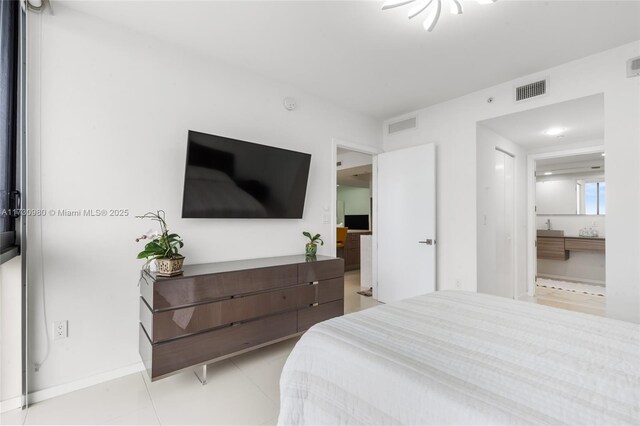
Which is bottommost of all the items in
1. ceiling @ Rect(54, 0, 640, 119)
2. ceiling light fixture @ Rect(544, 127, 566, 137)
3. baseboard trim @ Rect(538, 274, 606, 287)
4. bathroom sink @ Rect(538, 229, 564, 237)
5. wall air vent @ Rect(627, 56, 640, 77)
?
baseboard trim @ Rect(538, 274, 606, 287)

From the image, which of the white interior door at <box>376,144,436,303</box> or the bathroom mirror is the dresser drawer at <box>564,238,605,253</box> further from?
the white interior door at <box>376,144,436,303</box>

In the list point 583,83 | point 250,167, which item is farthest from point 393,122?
point 250,167

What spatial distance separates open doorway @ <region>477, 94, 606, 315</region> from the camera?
3357mm

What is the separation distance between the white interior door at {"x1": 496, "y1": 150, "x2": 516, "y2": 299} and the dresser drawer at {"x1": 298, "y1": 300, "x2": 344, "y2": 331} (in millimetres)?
2015

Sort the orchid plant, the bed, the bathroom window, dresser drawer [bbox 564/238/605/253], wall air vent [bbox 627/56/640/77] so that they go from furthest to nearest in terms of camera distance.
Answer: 1. the bathroom window
2. dresser drawer [bbox 564/238/605/253]
3. wall air vent [bbox 627/56/640/77]
4. the orchid plant
5. the bed

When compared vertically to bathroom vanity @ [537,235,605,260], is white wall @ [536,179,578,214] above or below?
above

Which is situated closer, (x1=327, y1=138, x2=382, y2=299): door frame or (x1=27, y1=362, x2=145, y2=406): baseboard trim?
(x1=27, y1=362, x2=145, y2=406): baseboard trim

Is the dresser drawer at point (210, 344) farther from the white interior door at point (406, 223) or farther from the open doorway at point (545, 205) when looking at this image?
the open doorway at point (545, 205)

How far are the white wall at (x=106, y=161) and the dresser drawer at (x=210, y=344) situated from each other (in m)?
0.40

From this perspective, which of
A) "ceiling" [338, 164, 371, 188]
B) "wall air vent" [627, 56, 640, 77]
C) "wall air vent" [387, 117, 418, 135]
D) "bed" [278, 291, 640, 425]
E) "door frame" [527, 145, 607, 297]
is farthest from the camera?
"ceiling" [338, 164, 371, 188]

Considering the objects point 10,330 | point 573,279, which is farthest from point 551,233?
point 10,330

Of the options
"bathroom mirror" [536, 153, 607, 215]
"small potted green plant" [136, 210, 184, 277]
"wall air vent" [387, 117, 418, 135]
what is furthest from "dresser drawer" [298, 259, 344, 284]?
"bathroom mirror" [536, 153, 607, 215]

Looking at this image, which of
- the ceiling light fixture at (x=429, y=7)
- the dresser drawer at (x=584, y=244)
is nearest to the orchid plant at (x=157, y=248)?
the ceiling light fixture at (x=429, y=7)

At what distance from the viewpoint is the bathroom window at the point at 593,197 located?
18.3 ft
